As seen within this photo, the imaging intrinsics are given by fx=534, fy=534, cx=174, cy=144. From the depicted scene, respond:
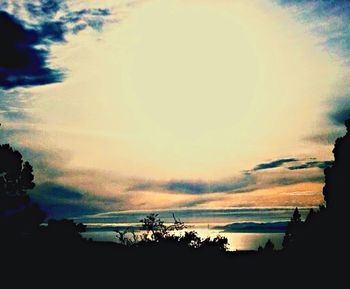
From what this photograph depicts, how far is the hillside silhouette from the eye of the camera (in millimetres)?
45000

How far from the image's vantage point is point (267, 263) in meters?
53.9

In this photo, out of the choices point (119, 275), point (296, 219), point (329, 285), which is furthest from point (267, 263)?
point (296, 219)

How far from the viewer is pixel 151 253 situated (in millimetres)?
49531

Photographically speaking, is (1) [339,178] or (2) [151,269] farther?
(1) [339,178]

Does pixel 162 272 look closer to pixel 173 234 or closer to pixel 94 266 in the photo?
pixel 94 266

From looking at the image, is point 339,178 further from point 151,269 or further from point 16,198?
point 16,198

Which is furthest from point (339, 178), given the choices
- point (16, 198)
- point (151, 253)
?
point (16, 198)

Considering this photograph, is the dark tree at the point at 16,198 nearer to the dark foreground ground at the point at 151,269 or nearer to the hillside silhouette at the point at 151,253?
the hillside silhouette at the point at 151,253

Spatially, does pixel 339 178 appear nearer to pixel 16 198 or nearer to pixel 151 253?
pixel 151 253

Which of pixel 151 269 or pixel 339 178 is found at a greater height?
pixel 339 178

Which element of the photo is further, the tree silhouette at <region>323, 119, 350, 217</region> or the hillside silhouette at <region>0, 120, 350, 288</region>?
the tree silhouette at <region>323, 119, 350, 217</region>

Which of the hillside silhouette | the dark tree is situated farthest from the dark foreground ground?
the dark tree

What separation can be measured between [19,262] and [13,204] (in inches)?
855

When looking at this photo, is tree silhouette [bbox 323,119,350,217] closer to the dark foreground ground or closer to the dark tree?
the dark foreground ground
